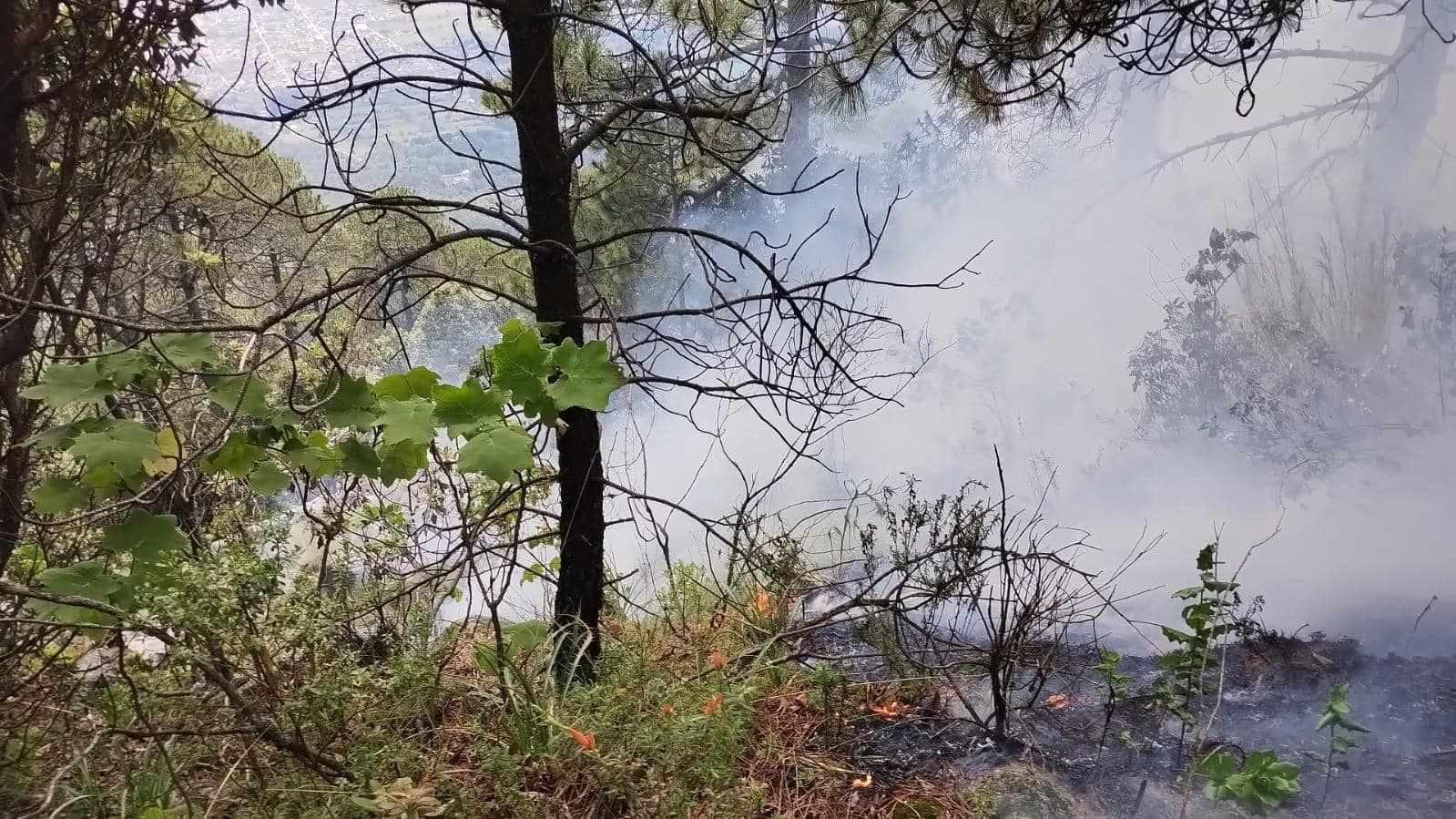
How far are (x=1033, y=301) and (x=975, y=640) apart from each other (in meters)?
0.99

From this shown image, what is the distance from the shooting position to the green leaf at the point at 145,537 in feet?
3.27

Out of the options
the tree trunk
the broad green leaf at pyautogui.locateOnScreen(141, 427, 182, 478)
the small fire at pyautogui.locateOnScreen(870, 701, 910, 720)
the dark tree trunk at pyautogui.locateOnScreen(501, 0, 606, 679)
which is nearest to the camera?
the broad green leaf at pyautogui.locateOnScreen(141, 427, 182, 478)

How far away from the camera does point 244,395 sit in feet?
3.23

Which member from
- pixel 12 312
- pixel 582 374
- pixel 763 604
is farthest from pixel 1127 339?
pixel 12 312

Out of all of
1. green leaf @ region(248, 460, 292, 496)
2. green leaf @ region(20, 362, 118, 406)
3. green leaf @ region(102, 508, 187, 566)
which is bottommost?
green leaf @ region(102, 508, 187, 566)

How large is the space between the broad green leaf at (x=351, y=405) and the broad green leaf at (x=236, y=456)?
0.12 m

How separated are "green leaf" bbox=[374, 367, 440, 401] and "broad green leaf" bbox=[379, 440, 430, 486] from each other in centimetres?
7

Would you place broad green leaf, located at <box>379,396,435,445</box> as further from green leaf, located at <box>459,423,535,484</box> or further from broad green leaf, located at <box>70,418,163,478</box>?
broad green leaf, located at <box>70,418,163,478</box>

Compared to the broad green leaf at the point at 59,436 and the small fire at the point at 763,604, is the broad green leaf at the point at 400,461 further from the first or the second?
the small fire at the point at 763,604

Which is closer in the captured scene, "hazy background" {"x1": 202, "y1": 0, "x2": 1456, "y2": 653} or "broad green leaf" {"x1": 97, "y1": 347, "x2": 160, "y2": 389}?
"broad green leaf" {"x1": 97, "y1": 347, "x2": 160, "y2": 389}

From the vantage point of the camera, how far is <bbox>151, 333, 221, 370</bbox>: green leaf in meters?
1.03

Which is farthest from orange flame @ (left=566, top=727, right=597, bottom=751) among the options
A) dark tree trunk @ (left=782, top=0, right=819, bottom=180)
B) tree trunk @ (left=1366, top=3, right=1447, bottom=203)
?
tree trunk @ (left=1366, top=3, right=1447, bottom=203)

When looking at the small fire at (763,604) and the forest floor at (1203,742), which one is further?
the small fire at (763,604)

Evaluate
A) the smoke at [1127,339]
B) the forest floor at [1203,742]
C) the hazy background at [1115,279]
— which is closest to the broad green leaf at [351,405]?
the hazy background at [1115,279]
